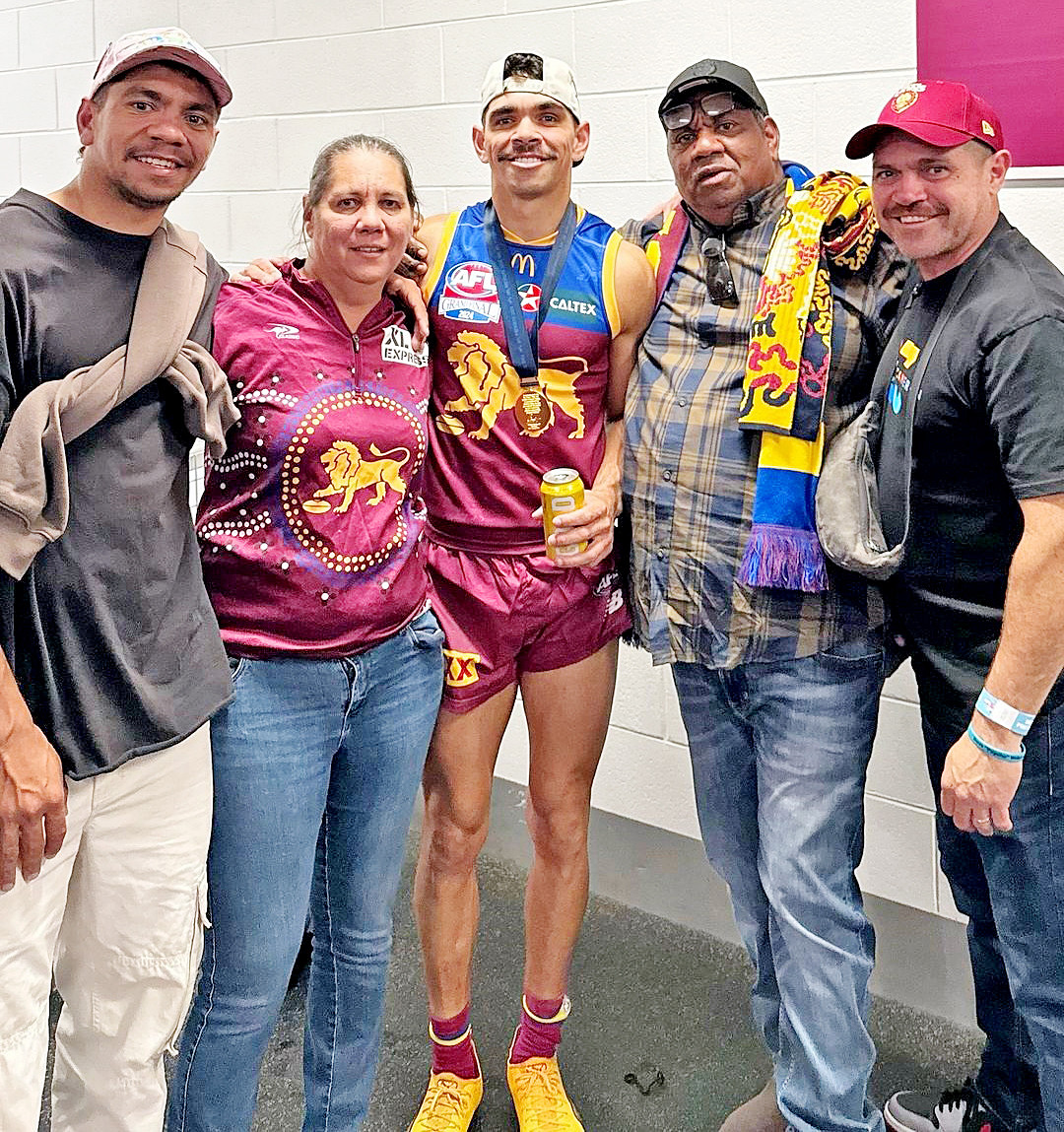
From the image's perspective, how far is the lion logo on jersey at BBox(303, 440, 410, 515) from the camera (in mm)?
1688

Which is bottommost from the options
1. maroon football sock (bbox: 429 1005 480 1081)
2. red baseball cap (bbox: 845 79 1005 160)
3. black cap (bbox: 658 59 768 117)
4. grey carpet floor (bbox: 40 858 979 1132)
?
grey carpet floor (bbox: 40 858 979 1132)

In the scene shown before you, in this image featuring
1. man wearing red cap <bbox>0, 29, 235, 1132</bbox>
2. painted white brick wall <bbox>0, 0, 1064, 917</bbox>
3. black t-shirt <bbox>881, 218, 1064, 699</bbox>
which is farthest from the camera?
painted white brick wall <bbox>0, 0, 1064, 917</bbox>

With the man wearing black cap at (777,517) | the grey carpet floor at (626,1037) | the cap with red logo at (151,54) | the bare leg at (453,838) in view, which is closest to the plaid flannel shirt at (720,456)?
the man wearing black cap at (777,517)

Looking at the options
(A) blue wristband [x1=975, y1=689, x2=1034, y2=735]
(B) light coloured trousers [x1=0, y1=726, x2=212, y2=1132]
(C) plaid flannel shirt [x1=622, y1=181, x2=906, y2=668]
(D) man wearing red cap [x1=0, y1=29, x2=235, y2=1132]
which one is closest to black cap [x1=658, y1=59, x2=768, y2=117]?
(C) plaid flannel shirt [x1=622, y1=181, x2=906, y2=668]

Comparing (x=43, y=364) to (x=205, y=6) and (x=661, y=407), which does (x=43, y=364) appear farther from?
(x=205, y=6)

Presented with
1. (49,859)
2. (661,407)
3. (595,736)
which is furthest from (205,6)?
(49,859)

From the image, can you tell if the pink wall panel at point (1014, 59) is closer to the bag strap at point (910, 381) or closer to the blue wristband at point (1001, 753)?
the bag strap at point (910, 381)

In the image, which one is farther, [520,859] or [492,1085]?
[520,859]

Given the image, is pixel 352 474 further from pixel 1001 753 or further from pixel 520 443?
pixel 1001 753

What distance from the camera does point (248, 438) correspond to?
167 centimetres

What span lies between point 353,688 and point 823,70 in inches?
58.8

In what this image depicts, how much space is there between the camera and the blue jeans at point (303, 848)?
1693 millimetres

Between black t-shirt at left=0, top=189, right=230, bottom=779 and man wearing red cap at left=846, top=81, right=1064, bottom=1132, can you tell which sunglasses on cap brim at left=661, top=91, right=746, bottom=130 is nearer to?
man wearing red cap at left=846, top=81, right=1064, bottom=1132

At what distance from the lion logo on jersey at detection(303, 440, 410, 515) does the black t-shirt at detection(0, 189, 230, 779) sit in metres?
0.19
